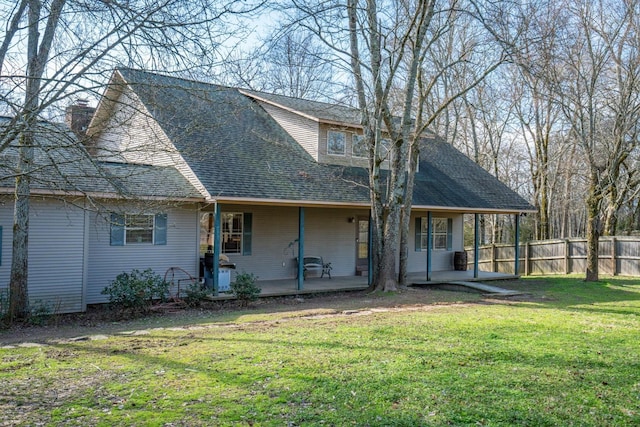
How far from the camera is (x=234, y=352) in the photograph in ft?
21.7

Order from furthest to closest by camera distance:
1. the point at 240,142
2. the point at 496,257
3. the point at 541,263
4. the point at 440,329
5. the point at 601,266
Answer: the point at 496,257 < the point at 541,263 < the point at 601,266 < the point at 240,142 < the point at 440,329

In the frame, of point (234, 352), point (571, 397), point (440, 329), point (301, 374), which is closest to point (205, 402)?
point (301, 374)

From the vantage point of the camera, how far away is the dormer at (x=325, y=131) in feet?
53.9

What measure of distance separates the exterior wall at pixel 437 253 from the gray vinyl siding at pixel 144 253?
8841mm

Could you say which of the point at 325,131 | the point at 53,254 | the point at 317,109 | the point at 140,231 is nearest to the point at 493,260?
the point at 325,131

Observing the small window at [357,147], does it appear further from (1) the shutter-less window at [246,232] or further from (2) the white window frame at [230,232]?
(2) the white window frame at [230,232]

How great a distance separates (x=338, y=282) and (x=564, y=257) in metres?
11.7

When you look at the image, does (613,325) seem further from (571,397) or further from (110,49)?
(110,49)

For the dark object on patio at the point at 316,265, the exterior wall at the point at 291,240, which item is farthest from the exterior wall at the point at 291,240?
the dark object on patio at the point at 316,265

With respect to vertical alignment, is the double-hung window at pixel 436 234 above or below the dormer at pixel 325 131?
below

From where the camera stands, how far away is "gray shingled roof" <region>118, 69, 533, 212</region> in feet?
42.2

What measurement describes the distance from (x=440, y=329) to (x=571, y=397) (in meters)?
3.24

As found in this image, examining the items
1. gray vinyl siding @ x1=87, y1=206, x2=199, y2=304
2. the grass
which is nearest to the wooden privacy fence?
the grass

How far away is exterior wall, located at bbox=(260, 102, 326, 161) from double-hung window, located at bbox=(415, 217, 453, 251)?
5306mm
